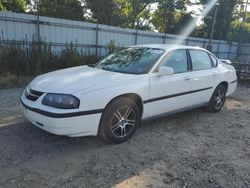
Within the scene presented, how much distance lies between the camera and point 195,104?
4.91m

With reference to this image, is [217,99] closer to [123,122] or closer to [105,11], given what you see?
[123,122]

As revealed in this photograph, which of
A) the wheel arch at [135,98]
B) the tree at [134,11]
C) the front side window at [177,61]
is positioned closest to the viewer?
the wheel arch at [135,98]

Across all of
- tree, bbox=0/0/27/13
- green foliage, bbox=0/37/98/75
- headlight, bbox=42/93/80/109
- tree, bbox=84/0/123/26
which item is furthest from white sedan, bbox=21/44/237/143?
tree, bbox=0/0/27/13

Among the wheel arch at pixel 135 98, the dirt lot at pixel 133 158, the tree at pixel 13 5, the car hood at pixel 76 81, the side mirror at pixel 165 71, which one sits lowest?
the dirt lot at pixel 133 158

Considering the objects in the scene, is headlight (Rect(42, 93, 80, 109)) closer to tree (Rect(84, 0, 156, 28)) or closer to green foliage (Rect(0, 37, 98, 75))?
green foliage (Rect(0, 37, 98, 75))

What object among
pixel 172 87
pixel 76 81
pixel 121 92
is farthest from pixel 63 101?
pixel 172 87

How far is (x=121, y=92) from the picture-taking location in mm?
3482

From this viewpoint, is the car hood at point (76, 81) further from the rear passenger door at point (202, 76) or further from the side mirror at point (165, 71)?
the rear passenger door at point (202, 76)

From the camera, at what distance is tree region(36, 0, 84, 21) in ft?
60.5

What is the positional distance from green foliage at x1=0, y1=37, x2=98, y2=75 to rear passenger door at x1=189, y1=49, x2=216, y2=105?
538 centimetres

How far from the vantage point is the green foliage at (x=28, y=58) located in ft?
25.6

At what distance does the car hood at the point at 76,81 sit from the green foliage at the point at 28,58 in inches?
187

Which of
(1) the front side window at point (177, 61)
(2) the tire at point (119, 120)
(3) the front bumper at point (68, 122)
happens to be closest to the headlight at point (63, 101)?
(3) the front bumper at point (68, 122)

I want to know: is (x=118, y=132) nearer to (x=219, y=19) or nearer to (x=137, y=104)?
(x=137, y=104)
